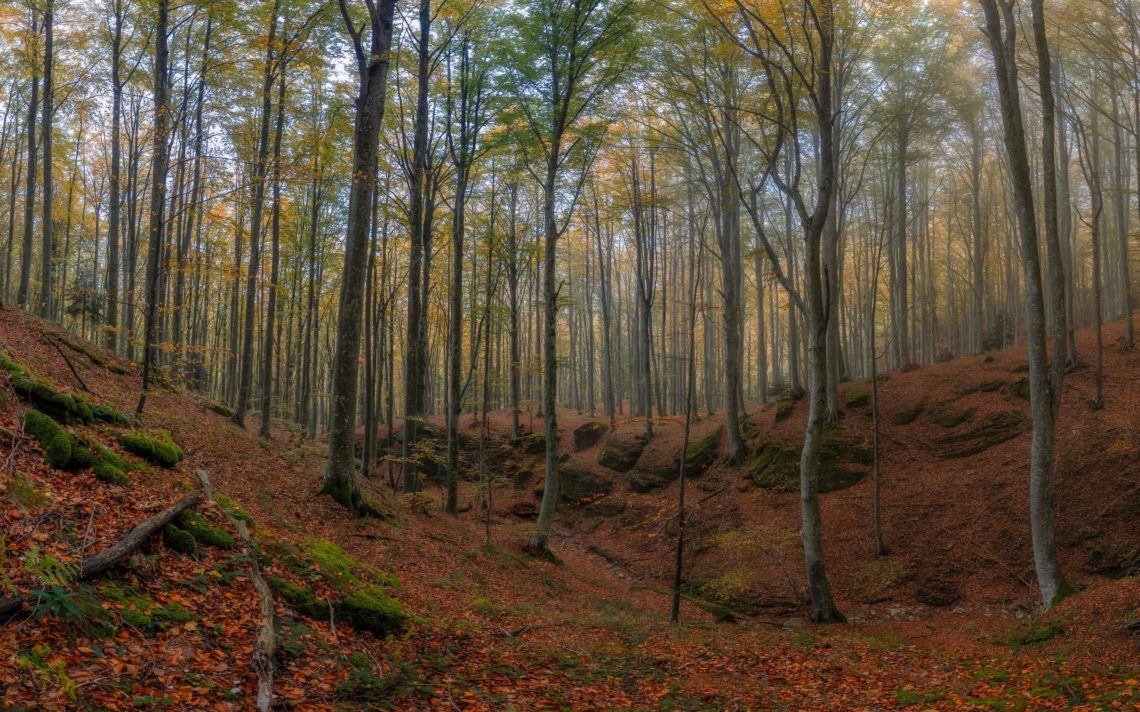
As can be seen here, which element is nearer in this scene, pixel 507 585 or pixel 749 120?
pixel 507 585

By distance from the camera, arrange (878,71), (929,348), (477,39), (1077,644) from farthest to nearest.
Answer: (929,348)
(878,71)
(477,39)
(1077,644)

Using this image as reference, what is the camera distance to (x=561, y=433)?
2675cm

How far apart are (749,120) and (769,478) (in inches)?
450

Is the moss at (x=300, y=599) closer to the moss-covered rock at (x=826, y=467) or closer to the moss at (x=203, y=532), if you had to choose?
the moss at (x=203, y=532)

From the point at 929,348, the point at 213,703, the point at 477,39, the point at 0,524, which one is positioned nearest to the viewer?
the point at 213,703

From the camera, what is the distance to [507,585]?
1140 cm

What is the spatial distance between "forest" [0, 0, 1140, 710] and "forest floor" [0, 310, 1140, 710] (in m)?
0.06

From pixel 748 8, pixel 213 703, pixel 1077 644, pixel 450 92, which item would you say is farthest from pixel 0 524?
pixel 450 92

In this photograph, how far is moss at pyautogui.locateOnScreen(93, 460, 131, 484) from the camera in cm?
571

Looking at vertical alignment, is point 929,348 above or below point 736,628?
above

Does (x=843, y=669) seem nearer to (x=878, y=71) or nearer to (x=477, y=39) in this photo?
(x=477, y=39)

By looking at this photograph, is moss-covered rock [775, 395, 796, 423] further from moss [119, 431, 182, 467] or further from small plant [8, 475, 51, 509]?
small plant [8, 475, 51, 509]

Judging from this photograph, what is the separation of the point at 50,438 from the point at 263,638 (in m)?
3.14

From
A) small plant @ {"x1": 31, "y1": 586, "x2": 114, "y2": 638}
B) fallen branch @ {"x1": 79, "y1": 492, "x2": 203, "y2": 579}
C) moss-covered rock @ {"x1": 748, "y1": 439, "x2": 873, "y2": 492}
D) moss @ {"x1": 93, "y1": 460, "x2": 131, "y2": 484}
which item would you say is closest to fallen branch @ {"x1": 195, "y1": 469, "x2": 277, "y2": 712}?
fallen branch @ {"x1": 79, "y1": 492, "x2": 203, "y2": 579}
